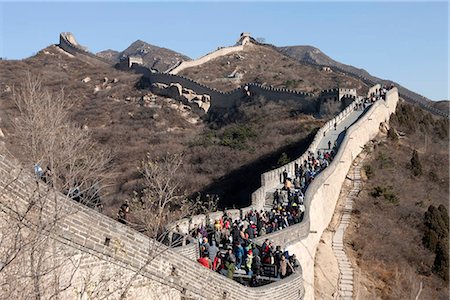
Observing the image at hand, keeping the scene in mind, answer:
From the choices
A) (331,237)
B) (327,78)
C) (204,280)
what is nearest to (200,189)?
(331,237)

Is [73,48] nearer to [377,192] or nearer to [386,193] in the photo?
[377,192]

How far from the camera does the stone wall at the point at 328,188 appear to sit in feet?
54.8

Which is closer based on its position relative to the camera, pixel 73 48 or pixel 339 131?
pixel 339 131

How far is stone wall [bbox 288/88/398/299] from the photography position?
16.7 m

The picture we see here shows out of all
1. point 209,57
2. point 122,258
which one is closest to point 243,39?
point 209,57

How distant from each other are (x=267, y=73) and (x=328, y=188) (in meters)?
41.7

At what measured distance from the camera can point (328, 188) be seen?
22.7m

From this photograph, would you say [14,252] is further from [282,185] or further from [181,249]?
[282,185]

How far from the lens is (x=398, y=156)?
1250 inches

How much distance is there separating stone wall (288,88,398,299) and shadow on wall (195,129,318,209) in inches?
105

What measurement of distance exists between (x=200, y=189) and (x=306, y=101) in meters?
16.5

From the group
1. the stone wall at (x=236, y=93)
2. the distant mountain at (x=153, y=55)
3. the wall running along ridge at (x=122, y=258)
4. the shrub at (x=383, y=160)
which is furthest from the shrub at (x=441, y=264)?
the distant mountain at (x=153, y=55)

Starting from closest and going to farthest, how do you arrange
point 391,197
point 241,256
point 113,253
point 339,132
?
point 113,253 < point 241,256 < point 391,197 < point 339,132

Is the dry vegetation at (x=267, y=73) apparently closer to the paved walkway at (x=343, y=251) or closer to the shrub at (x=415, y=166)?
the shrub at (x=415, y=166)
